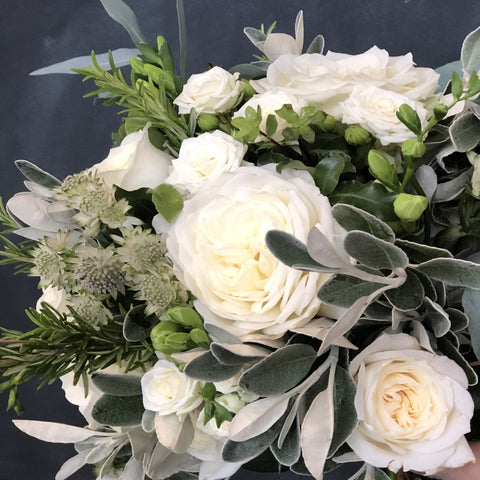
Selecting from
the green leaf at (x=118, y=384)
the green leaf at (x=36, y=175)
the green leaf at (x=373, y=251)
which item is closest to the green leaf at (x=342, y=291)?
the green leaf at (x=373, y=251)

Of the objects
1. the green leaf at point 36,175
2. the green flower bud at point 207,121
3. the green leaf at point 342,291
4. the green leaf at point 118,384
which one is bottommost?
the green leaf at point 118,384

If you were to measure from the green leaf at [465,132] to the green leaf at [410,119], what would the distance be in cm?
4

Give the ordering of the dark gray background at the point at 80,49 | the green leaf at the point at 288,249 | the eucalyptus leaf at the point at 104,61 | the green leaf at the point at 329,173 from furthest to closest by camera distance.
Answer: the dark gray background at the point at 80,49 < the eucalyptus leaf at the point at 104,61 < the green leaf at the point at 329,173 < the green leaf at the point at 288,249

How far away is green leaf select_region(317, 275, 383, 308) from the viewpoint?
1.59 ft

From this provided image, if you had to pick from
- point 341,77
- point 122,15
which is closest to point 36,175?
point 122,15

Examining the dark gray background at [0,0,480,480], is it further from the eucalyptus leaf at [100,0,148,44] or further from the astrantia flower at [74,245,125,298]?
the astrantia flower at [74,245,125,298]

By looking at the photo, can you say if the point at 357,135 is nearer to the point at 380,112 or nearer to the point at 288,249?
the point at 380,112

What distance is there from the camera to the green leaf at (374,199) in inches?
21.6

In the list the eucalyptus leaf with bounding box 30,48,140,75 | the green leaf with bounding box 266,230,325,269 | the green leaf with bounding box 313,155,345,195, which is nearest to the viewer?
the green leaf with bounding box 266,230,325,269

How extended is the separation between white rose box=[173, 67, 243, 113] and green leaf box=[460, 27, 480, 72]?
24 centimetres

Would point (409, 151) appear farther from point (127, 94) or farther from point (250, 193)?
point (127, 94)

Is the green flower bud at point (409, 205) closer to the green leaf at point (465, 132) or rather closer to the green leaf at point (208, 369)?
the green leaf at point (465, 132)

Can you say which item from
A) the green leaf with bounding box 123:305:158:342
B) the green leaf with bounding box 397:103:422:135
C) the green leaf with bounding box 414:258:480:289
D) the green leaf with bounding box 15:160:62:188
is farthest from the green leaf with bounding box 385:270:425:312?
the green leaf with bounding box 15:160:62:188

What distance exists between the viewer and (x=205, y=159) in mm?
583
